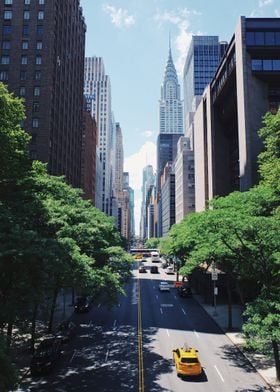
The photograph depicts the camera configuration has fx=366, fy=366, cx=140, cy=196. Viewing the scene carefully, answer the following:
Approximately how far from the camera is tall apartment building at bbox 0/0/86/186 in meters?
69.9

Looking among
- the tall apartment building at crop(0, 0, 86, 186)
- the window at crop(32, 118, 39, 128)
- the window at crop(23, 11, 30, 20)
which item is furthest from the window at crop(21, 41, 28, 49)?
the window at crop(32, 118, 39, 128)

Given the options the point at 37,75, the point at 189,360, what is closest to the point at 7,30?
the point at 37,75

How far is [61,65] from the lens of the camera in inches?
3177

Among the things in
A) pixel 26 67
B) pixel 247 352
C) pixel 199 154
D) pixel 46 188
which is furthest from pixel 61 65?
pixel 247 352

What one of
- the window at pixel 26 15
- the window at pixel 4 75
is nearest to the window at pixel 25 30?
the window at pixel 26 15

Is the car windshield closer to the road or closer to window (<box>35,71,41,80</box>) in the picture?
the road

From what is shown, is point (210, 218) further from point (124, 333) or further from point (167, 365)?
point (124, 333)

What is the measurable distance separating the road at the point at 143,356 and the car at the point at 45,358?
1.72 feet

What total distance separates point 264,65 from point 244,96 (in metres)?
6.20

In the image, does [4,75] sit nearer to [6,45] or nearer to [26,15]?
[6,45]

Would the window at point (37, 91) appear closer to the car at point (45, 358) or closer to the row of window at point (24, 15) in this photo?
the row of window at point (24, 15)

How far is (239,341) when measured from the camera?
30.3m

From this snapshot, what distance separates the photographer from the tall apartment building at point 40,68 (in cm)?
6994

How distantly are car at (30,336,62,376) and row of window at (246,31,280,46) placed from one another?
157 ft
